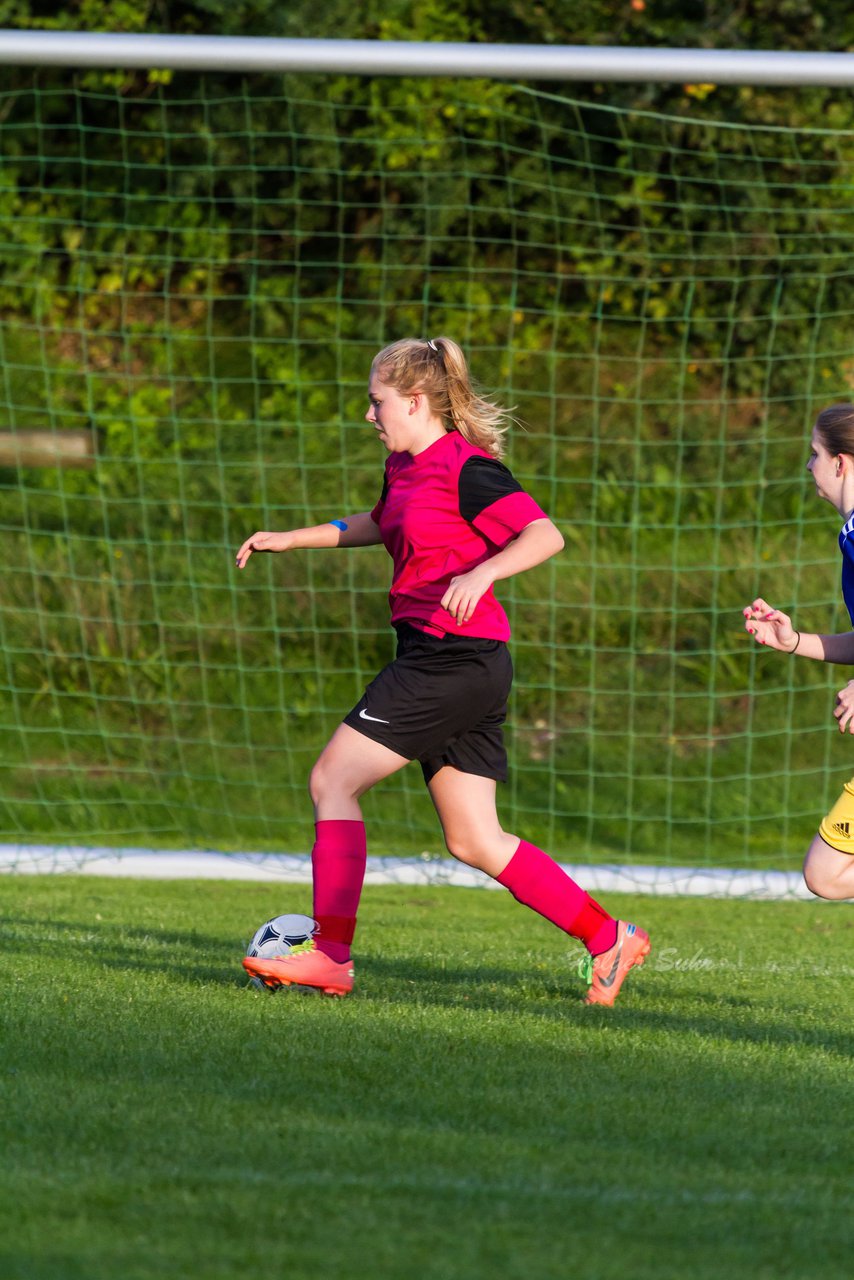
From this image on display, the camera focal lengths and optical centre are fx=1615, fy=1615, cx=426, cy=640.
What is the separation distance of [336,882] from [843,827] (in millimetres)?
1211

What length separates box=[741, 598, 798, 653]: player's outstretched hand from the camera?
3705 mm

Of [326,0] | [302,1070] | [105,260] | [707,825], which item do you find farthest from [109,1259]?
[326,0]

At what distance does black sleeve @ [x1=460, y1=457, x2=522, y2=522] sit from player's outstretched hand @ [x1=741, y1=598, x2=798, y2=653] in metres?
0.62

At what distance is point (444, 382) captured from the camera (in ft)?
13.1

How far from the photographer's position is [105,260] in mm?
11164

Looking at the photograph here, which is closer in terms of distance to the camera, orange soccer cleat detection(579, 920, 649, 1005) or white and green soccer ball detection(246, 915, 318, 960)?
white and green soccer ball detection(246, 915, 318, 960)

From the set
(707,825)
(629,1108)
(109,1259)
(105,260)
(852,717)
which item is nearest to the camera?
(109,1259)

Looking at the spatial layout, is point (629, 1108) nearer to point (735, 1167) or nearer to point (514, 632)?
point (735, 1167)

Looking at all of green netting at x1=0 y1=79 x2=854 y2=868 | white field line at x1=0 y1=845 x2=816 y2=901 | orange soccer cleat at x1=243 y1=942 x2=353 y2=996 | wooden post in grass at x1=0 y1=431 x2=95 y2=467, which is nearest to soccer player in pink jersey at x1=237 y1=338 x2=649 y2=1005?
orange soccer cleat at x1=243 y1=942 x2=353 y2=996

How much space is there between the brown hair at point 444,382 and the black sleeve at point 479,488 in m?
0.17

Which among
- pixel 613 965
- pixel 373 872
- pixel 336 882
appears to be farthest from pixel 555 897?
pixel 373 872

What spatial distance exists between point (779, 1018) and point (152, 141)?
377 inches

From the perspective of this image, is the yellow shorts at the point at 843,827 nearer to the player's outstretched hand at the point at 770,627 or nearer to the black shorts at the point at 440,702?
the player's outstretched hand at the point at 770,627

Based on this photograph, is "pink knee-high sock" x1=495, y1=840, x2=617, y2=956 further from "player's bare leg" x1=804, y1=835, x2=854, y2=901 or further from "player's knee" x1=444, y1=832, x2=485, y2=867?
"player's bare leg" x1=804, y1=835, x2=854, y2=901
